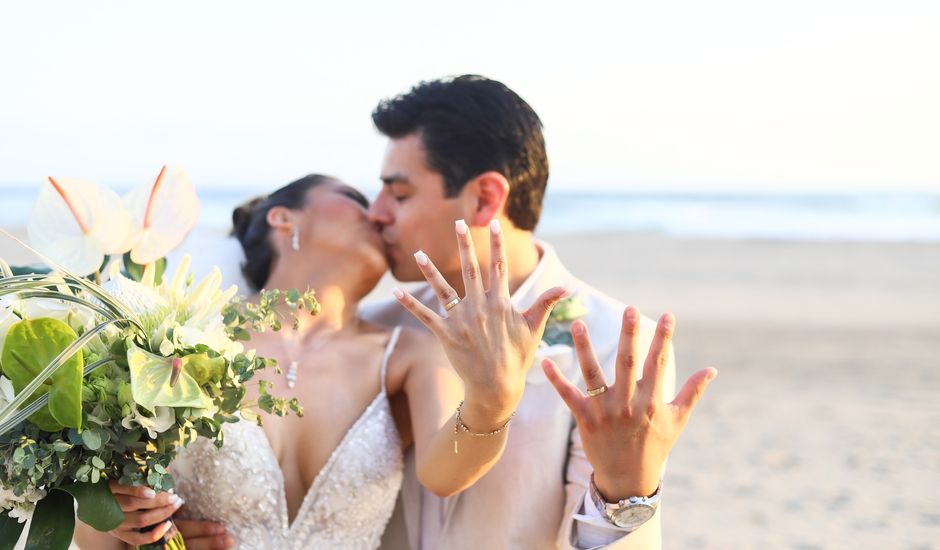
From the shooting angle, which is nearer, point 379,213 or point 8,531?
point 8,531

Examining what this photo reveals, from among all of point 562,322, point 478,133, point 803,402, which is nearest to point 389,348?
point 562,322

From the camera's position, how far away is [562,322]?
4039 mm

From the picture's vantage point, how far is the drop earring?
164 inches

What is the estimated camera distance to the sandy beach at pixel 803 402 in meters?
7.74

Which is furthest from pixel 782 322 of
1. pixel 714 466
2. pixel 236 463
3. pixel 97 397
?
pixel 97 397

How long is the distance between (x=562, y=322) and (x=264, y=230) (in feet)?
4.26

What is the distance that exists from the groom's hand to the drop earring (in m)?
1.72

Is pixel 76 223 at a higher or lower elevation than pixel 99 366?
higher

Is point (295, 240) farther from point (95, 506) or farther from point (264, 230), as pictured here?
point (95, 506)

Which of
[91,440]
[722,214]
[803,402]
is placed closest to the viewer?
[91,440]

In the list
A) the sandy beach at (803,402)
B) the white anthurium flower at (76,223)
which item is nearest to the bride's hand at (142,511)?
the white anthurium flower at (76,223)

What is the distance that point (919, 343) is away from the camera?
13867 millimetres

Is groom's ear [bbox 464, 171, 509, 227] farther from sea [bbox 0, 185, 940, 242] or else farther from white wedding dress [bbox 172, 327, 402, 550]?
sea [bbox 0, 185, 940, 242]

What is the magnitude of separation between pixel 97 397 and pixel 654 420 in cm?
139
